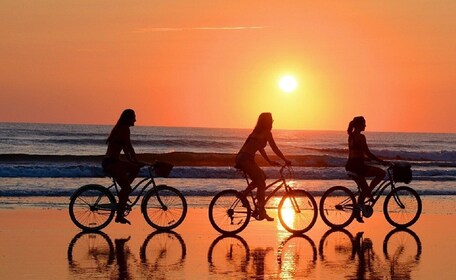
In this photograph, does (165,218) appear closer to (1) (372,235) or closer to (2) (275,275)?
(1) (372,235)

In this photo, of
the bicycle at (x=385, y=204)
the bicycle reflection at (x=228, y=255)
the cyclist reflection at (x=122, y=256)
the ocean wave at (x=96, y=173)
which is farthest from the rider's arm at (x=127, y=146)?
the ocean wave at (x=96, y=173)

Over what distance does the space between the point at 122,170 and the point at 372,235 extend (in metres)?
4.27

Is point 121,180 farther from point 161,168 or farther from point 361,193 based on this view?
point 361,193

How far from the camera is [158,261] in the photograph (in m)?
11.0

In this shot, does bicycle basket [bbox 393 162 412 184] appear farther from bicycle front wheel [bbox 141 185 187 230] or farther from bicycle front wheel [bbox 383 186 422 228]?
bicycle front wheel [bbox 141 185 187 230]

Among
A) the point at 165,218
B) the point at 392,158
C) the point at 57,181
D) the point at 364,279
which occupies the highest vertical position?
the point at 392,158

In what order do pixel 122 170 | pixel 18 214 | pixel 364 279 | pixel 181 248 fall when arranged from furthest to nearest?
pixel 18 214, pixel 122 170, pixel 181 248, pixel 364 279

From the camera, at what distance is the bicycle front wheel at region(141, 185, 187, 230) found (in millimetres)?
14500

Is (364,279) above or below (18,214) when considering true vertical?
below

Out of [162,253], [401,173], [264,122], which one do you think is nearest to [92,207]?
[162,253]

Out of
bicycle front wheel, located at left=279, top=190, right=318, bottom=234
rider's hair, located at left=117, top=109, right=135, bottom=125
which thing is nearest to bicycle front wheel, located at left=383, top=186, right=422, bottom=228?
bicycle front wheel, located at left=279, top=190, right=318, bottom=234

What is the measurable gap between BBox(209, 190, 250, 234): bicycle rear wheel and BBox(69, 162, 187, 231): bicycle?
0.65 m

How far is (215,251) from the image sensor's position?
39.6ft

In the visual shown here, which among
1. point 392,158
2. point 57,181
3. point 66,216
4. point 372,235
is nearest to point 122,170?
point 66,216
